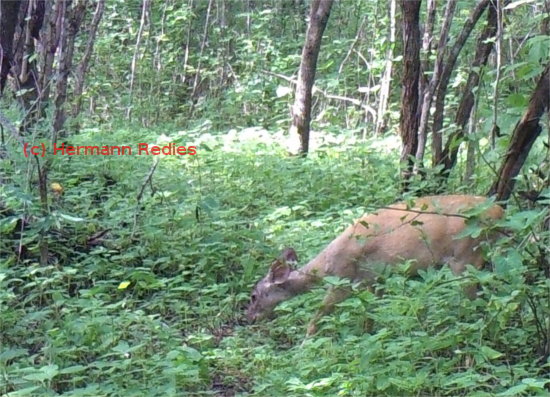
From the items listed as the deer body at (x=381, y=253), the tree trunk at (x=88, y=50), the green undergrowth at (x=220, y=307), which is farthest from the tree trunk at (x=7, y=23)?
the deer body at (x=381, y=253)

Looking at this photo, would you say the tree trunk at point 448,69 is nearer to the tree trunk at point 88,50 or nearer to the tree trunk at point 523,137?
the tree trunk at point 523,137

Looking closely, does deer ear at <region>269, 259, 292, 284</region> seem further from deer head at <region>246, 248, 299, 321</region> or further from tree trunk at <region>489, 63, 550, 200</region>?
tree trunk at <region>489, 63, 550, 200</region>

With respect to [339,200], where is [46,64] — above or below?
above

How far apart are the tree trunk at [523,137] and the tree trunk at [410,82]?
321 cm

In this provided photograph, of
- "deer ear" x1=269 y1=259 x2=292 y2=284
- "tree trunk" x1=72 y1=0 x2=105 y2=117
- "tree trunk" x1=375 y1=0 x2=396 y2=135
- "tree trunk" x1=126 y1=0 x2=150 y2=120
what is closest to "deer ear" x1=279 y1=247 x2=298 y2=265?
"deer ear" x1=269 y1=259 x2=292 y2=284

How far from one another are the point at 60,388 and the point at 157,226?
9.01ft

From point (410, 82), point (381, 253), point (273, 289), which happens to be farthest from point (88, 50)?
point (381, 253)

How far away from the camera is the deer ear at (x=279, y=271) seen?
610 cm

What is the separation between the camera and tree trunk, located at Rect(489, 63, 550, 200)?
445 centimetres

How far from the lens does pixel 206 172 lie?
973 cm

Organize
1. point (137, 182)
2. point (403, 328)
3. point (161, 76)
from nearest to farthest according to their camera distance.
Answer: point (403, 328)
point (137, 182)
point (161, 76)

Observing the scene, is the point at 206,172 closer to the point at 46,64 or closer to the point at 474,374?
the point at 46,64

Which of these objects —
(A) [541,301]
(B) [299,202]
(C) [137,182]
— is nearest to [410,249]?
(A) [541,301]

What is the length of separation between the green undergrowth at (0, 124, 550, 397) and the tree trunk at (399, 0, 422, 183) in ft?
1.23
